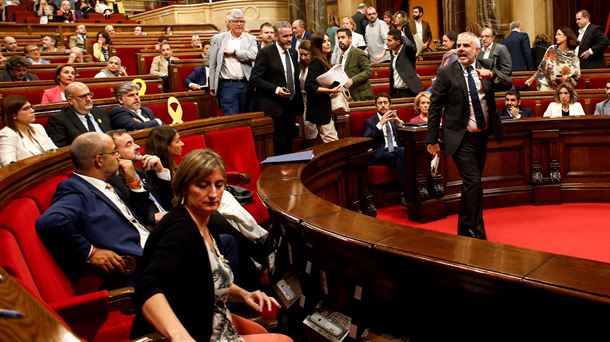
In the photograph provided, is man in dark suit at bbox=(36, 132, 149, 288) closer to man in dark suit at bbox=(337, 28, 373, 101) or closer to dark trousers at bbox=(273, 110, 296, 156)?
dark trousers at bbox=(273, 110, 296, 156)

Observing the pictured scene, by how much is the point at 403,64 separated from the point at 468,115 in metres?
2.40

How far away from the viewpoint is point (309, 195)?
2.64 meters

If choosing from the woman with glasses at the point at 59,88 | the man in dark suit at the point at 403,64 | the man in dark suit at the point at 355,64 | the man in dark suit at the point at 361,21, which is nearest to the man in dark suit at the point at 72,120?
the woman with glasses at the point at 59,88

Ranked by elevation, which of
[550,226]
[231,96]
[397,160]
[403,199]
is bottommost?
[550,226]

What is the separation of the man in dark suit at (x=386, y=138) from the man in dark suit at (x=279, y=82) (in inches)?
27.8

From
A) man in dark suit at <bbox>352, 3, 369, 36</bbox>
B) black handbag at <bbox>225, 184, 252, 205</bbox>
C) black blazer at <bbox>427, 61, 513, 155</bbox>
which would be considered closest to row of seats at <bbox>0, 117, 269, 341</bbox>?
black handbag at <bbox>225, 184, 252, 205</bbox>

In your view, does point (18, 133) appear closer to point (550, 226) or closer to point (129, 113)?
point (129, 113)

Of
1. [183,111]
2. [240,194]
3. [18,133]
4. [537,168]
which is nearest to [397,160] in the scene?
[537,168]

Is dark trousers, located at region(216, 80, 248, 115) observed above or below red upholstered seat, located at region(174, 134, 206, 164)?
above

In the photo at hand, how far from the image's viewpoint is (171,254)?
1.66 metres

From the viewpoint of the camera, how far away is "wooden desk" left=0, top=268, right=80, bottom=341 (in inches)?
33.4

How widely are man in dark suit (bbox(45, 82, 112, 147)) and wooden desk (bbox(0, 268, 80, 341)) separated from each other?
323 centimetres

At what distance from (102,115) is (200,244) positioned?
2887 millimetres

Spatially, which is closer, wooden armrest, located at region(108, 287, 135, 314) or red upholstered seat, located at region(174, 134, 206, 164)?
wooden armrest, located at region(108, 287, 135, 314)
